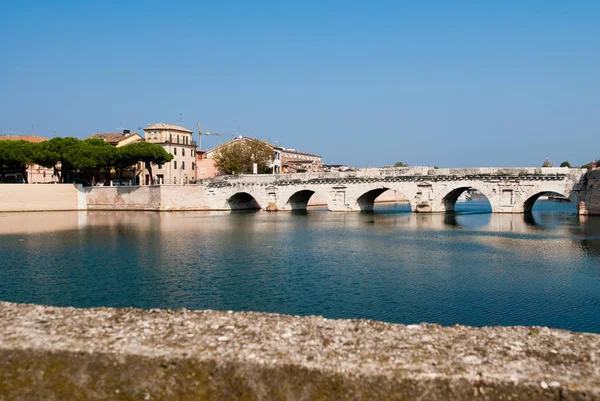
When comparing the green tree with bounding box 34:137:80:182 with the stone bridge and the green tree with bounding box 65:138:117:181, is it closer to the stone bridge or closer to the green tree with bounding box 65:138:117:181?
the green tree with bounding box 65:138:117:181

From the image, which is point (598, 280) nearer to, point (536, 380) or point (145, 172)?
point (536, 380)

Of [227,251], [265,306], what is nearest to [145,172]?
[227,251]

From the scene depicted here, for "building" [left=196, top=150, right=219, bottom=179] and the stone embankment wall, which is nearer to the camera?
the stone embankment wall

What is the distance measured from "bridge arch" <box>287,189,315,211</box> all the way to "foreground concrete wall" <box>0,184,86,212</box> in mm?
27453

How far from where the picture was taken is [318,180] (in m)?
63.8

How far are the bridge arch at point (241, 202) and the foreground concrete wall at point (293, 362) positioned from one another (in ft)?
202

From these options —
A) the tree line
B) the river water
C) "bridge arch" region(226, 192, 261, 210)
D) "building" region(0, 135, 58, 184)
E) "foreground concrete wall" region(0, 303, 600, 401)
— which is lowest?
the river water

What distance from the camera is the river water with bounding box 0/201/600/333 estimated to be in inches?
680

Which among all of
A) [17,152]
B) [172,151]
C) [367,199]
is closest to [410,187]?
[367,199]

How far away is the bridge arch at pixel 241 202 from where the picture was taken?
70250 mm

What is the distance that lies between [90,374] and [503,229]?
1517 inches

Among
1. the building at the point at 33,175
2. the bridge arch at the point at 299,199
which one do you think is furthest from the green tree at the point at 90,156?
the bridge arch at the point at 299,199

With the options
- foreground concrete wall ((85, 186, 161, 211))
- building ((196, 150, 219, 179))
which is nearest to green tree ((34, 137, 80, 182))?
foreground concrete wall ((85, 186, 161, 211))

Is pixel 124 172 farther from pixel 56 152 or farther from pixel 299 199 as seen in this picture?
pixel 299 199
